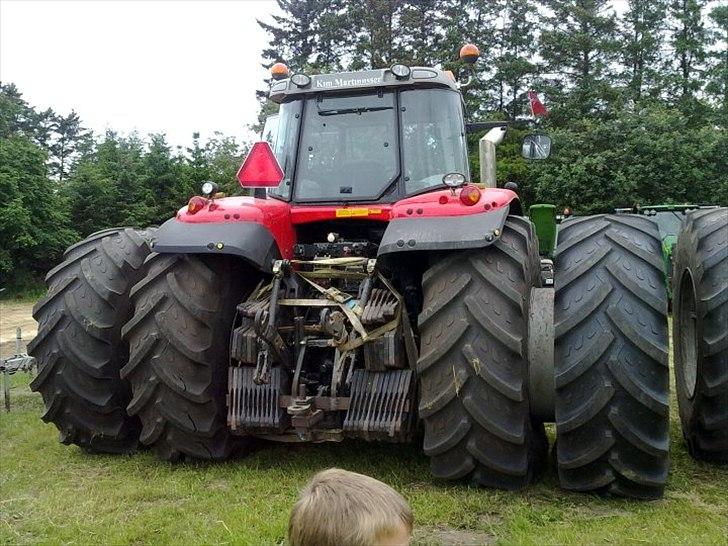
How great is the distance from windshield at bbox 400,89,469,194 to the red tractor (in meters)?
0.01

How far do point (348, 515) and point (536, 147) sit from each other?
13.8 ft

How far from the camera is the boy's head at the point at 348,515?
1421 mm

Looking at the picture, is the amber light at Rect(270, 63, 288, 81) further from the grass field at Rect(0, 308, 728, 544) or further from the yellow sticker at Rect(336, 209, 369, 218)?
the grass field at Rect(0, 308, 728, 544)

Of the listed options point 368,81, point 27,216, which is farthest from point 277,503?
point 27,216

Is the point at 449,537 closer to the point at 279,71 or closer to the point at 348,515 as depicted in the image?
the point at 348,515

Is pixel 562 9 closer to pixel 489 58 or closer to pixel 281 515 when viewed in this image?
pixel 489 58

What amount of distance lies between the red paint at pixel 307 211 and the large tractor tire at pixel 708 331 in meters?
1.07

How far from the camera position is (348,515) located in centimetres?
143

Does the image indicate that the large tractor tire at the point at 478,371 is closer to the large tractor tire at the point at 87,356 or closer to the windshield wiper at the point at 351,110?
the windshield wiper at the point at 351,110

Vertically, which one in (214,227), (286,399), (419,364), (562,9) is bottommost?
(286,399)

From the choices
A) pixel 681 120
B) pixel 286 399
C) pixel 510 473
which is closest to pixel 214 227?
pixel 286 399

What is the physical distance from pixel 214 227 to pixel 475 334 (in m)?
1.61

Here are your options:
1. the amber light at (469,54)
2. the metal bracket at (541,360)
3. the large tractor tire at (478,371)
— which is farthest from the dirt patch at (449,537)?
the amber light at (469,54)

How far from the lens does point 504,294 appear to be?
3.44 meters
